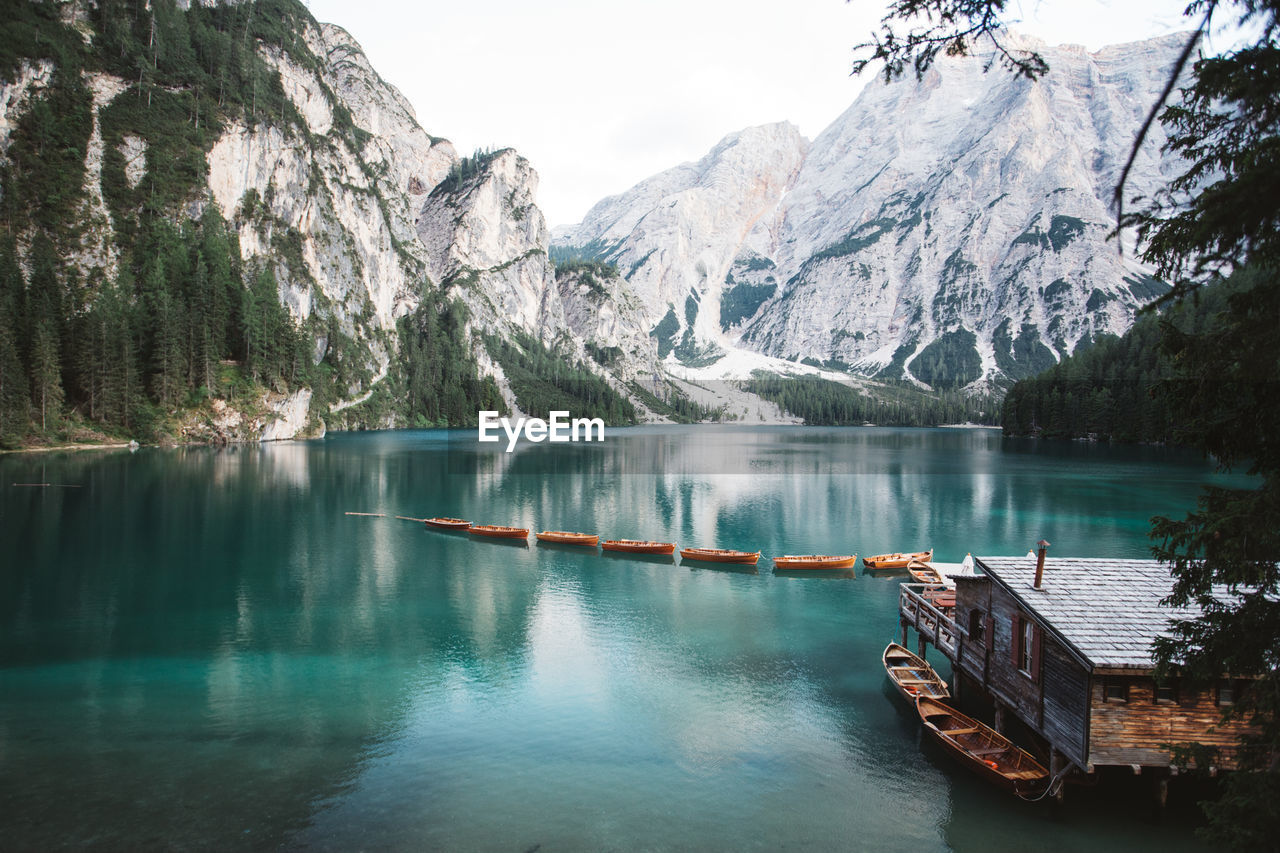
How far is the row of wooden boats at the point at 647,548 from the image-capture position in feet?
155

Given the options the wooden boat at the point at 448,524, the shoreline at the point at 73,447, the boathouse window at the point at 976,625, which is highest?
the shoreline at the point at 73,447

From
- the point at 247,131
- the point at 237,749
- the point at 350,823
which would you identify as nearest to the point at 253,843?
the point at 350,823

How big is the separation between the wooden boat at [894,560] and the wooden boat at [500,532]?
26.1 meters

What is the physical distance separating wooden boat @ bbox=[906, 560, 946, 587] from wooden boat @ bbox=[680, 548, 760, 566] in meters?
10.4

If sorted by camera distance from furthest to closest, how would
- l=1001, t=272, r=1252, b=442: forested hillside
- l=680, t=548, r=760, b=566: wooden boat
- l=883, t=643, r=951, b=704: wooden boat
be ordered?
l=1001, t=272, r=1252, b=442: forested hillside < l=680, t=548, r=760, b=566: wooden boat < l=883, t=643, r=951, b=704: wooden boat

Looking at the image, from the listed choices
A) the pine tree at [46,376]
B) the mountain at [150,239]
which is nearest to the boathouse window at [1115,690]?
the mountain at [150,239]

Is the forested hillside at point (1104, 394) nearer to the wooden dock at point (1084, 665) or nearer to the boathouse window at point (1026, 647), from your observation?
the wooden dock at point (1084, 665)

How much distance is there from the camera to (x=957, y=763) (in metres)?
21.2

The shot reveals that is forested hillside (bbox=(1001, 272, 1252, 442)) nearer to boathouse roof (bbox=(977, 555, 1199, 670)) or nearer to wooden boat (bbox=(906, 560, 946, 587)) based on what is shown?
wooden boat (bbox=(906, 560, 946, 587))

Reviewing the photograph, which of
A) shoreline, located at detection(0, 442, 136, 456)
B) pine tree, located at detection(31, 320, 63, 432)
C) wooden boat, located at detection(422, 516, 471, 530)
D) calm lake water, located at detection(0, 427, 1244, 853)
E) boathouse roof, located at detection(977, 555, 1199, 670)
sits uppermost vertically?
pine tree, located at detection(31, 320, 63, 432)

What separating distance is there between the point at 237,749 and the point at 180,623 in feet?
49.6

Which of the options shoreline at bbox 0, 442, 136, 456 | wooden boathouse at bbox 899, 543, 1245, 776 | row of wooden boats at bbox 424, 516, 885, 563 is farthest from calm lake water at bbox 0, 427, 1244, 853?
shoreline at bbox 0, 442, 136, 456

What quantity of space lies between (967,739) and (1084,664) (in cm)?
566

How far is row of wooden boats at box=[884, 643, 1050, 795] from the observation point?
763 inches
